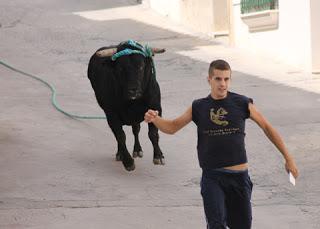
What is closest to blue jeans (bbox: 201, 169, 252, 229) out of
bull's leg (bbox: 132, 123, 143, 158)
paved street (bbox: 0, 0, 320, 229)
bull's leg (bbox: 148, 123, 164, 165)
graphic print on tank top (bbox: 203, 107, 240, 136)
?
graphic print on tank top (bbox: 203, 107, 240, 136)

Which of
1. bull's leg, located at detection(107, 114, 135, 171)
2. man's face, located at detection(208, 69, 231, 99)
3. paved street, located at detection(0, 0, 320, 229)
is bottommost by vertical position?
paved street, located at detection(0, 0, 320, 229)

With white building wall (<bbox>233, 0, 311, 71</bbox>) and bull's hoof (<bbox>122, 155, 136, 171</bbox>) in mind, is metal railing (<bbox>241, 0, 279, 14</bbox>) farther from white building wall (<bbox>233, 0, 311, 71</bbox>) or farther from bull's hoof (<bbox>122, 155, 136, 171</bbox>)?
bull's hoof (<bbox>122, 155, 136, 171</bbox>)

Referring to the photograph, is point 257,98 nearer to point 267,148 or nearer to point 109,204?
point 267,148

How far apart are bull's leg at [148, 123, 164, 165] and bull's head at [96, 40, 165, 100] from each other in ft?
1.99

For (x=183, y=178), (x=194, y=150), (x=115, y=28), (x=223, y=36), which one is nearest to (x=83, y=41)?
(x=115, y=28)

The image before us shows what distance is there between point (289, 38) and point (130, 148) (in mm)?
6046

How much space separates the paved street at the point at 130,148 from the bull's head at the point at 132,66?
98 cm

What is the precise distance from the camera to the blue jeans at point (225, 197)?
5199 mm

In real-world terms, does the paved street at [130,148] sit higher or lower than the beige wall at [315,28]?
lower

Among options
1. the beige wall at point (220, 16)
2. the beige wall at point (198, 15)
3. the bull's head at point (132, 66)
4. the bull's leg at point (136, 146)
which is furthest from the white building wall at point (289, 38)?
the bull's head at point (132, 66)

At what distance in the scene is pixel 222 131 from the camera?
5238mm

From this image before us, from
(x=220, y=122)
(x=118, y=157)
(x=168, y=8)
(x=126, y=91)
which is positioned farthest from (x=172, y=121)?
(x=168, y=8)

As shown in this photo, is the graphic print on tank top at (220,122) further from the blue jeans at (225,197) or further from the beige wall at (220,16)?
the beige wall at (220,16)

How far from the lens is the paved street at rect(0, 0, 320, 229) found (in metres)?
6.86
